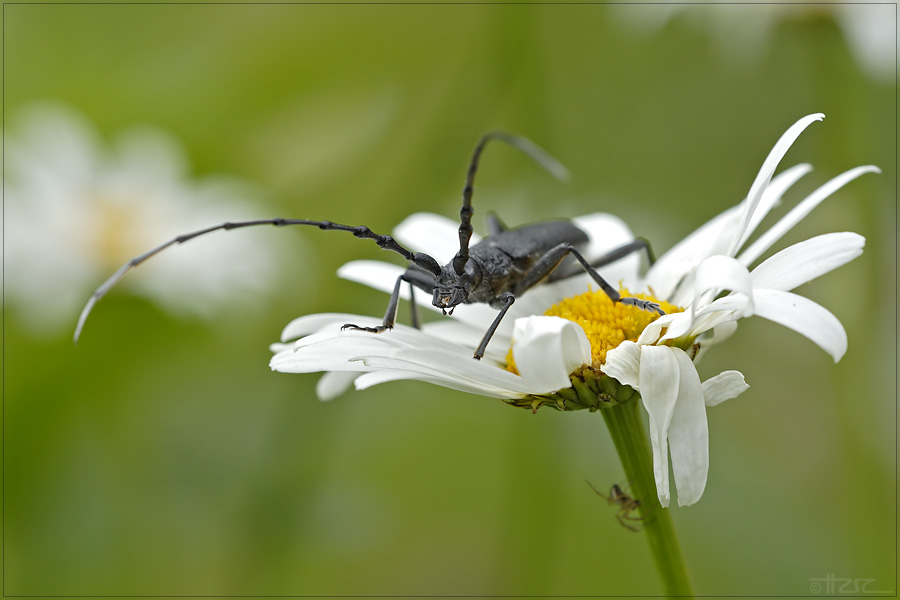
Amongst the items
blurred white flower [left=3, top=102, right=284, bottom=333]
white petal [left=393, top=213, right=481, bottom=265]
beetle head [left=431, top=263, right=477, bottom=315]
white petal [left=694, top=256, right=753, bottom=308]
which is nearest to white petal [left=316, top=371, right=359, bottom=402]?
beetle head [left=431, top=263, right=477, bottom=315]

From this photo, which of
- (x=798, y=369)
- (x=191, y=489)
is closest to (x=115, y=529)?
(x=191, y=489)

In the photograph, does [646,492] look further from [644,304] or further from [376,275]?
[376,275]

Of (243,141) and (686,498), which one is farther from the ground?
(243,141)

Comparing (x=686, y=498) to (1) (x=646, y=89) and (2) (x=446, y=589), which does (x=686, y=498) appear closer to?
(2) (x=446, y=589)

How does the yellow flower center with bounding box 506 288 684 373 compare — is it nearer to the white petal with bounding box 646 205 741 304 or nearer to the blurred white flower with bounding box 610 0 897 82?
the white petal with bounding box 646 205 741 304

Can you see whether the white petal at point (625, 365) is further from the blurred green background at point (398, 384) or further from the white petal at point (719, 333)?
the blurred green background at point (398, 384)

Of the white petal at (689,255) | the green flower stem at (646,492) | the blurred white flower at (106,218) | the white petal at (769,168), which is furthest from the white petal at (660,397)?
the blurred white flower at (106,218)

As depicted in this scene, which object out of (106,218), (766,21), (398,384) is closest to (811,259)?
(398,384)
